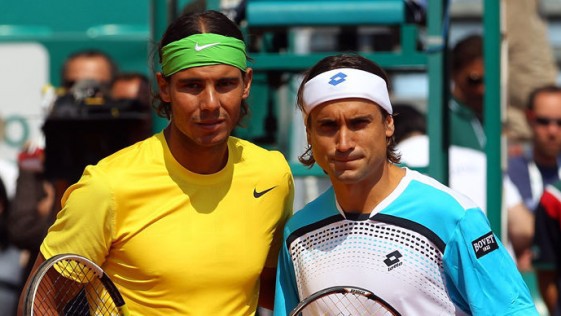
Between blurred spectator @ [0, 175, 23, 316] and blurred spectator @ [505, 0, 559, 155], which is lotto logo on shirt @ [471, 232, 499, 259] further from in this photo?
blurred spectator @ [505, 0, 559, 155]

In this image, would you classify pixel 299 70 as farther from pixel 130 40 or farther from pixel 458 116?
pixel 130 40

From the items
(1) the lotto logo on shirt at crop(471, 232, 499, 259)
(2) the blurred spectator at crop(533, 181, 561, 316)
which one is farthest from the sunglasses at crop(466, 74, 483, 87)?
(1) the lotto logo on shirt at crop(471, 232, 499, 259)

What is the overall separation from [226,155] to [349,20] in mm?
1838

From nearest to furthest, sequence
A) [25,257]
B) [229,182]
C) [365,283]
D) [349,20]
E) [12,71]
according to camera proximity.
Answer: [365,283]
[229,182]
[349,20]
[25,257]
[12,71]

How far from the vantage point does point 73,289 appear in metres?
3.94

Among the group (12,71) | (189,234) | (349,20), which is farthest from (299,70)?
(12,71)

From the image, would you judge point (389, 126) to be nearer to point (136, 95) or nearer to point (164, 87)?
point (164, 87)

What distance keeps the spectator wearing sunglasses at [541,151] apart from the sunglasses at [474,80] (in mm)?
643

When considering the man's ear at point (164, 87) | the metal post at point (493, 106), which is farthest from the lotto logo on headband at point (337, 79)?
the metal post at point (493, 106)

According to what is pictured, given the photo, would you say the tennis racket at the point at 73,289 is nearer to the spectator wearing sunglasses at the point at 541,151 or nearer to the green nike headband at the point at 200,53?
the green nike headband at the point at 200,53

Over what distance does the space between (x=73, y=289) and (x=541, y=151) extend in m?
4.47

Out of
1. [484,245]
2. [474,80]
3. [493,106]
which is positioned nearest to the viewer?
[484,245]

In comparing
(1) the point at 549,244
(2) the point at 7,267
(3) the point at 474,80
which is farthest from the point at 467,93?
(2) the point at 7,267

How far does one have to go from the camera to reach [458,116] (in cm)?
750
